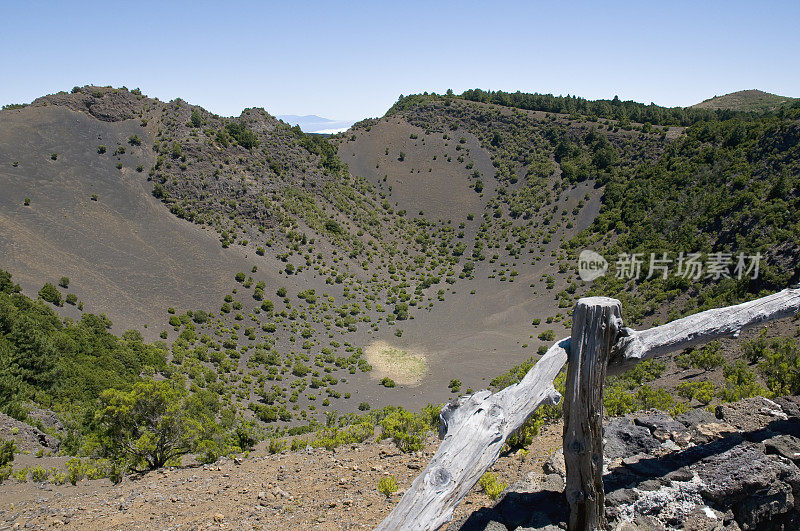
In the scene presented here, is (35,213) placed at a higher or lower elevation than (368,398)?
higher

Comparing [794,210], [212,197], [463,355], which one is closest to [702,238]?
[794,210]

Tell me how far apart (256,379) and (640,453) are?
2354cm

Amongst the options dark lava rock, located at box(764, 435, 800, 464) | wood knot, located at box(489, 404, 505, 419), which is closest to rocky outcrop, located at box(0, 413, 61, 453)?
wood knot, located at box(489, 404, 505, 419)

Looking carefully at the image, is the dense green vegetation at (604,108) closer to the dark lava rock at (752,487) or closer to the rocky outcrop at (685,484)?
the rocky outcrop at (685,484)

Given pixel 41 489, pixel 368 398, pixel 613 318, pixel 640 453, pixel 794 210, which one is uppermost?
pixel 794 210

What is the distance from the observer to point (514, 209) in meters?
50.7

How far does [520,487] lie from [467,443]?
2.09 m

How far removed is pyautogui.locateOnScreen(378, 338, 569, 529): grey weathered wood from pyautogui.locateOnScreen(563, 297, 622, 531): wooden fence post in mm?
179

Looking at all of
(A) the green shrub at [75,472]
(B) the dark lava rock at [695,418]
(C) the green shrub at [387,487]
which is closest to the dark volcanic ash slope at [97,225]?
(A) the green shrub at [75,472]

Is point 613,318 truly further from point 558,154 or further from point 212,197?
point 558,154

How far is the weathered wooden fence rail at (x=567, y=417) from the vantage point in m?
2.78

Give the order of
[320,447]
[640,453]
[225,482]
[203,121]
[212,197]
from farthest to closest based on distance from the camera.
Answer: [203,121] → [212,197] → [320,447] → [225,482] → [640,453]

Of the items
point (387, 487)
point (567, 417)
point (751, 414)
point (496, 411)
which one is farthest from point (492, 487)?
point (751, 414)

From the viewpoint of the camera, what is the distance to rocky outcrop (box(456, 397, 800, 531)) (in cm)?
418
